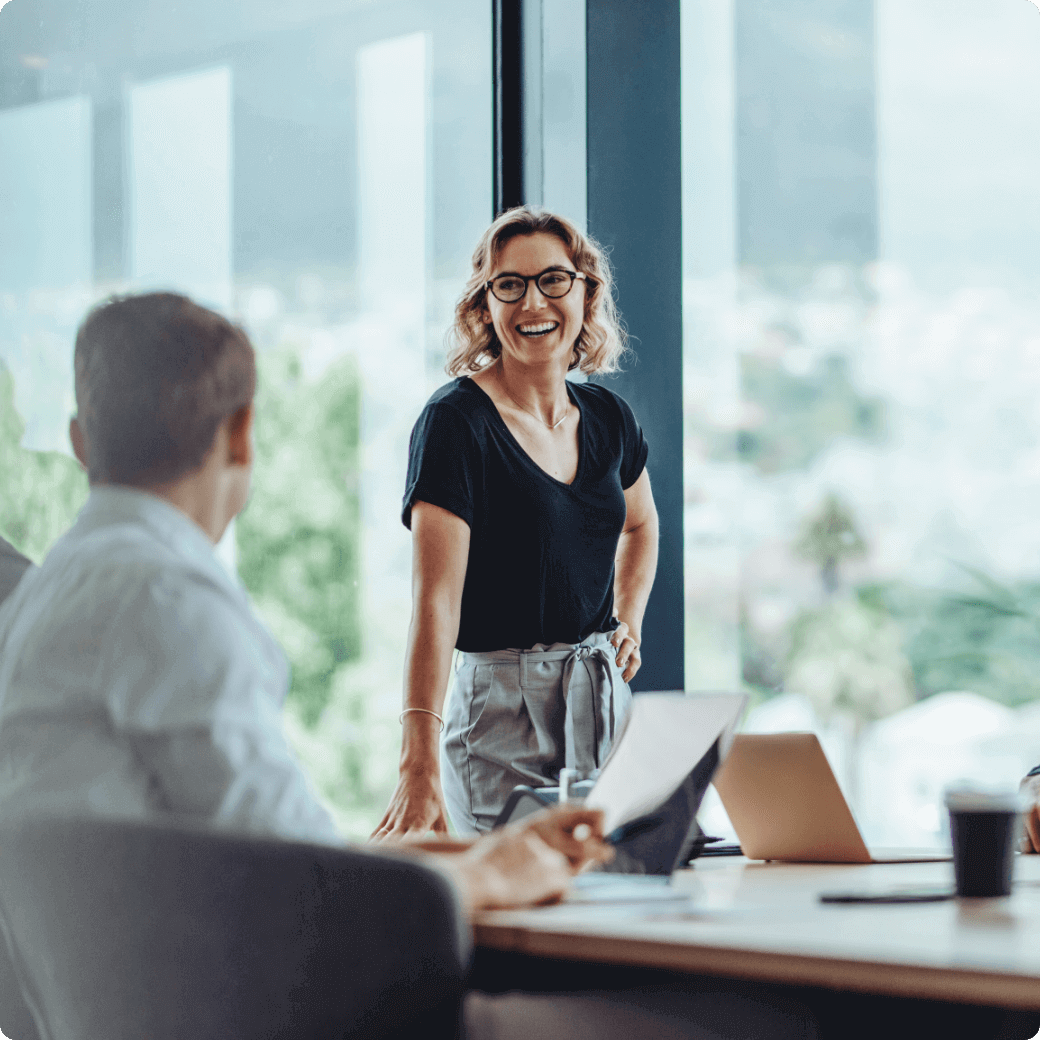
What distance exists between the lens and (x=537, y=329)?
2.39m

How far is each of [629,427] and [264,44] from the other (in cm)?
132

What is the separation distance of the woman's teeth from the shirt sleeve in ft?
4.40

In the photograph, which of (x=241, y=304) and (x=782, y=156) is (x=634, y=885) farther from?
(x=782, y=156)

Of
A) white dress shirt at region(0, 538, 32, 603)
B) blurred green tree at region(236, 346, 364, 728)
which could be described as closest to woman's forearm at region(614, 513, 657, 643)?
blurred green tree at region(236, 346, 364, 728)

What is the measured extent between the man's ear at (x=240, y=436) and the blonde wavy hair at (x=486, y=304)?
118 cm

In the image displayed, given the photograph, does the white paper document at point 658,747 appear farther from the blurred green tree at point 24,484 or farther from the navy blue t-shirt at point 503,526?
the blurred green tree at point 24,484

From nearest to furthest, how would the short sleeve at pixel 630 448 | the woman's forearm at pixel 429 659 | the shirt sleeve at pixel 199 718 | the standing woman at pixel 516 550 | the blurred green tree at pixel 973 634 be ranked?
1. the shirt sleeve at pixel 199 718
2. the woman's forearm at pixel 429 659
3. the standing woman at pixel 516 550
4. the short sleeve at pixel 630 448
5. the blurred green tree at pixel 973 634

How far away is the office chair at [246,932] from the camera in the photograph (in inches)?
38.8

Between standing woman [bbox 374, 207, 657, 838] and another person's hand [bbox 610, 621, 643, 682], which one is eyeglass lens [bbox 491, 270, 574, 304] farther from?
another person's hand [bbox 610, 621, 643, 682]

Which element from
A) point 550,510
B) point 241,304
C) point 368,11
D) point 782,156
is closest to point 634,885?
point 550,510

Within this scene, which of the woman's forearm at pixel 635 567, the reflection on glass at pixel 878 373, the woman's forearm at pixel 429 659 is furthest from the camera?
the reflection on glass at pixel 878 373

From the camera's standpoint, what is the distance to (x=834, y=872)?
61.2 inches

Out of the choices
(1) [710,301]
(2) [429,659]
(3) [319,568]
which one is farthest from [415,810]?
(1) [710,301]

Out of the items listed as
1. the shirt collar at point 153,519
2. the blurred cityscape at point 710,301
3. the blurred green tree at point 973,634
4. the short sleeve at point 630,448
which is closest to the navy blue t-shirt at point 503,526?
the short sleeve at point 630,448
